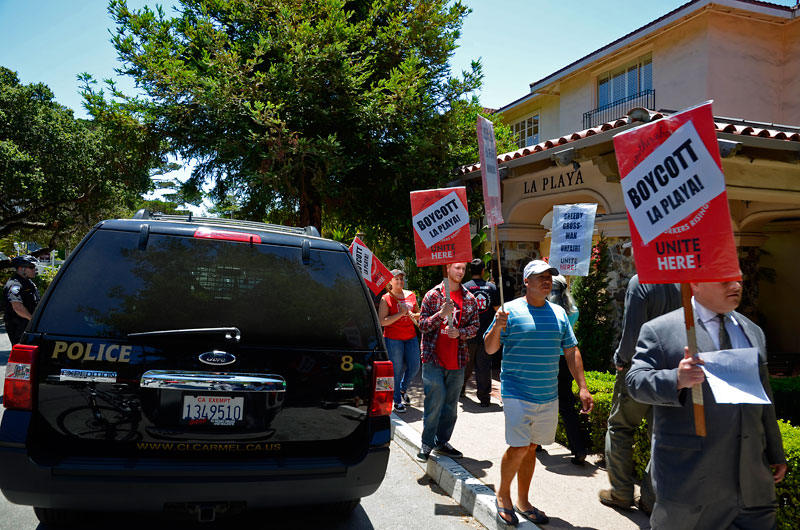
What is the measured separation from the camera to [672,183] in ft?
8.20

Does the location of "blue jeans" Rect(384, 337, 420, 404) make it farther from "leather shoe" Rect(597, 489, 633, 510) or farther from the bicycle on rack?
the bicycle on rack

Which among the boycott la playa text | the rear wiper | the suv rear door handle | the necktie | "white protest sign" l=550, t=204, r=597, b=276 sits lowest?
the suv rear door handle

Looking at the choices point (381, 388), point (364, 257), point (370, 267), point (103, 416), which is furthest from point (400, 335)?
point (103, 416)

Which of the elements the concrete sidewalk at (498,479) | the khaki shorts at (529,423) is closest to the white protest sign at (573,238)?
the concrete sidewalk at (498,479)

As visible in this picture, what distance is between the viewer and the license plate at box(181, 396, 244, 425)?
280cm

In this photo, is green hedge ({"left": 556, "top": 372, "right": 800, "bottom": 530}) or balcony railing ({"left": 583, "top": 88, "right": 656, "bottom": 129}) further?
balcony railing ({"left": 583, "top": 88, "right": 656, "bottom": 129})

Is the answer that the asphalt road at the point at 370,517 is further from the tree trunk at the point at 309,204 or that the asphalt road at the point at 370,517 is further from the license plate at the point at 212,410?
the tree trunk at the point at 309,204

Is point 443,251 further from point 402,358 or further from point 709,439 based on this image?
point 709,439

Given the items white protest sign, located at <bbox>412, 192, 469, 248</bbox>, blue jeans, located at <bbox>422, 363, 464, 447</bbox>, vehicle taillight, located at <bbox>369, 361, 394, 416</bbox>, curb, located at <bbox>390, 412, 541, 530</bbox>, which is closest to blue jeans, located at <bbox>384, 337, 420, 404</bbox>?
Result: curb, located at <bbox>390, 412, 541, 530</bbox>

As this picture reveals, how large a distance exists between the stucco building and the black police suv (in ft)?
18.6

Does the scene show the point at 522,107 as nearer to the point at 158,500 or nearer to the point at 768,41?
the point at 768,41

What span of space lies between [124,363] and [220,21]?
11256mm

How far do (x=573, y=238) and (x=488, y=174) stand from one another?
2559 mm

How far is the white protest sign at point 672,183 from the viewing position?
2.41 m
